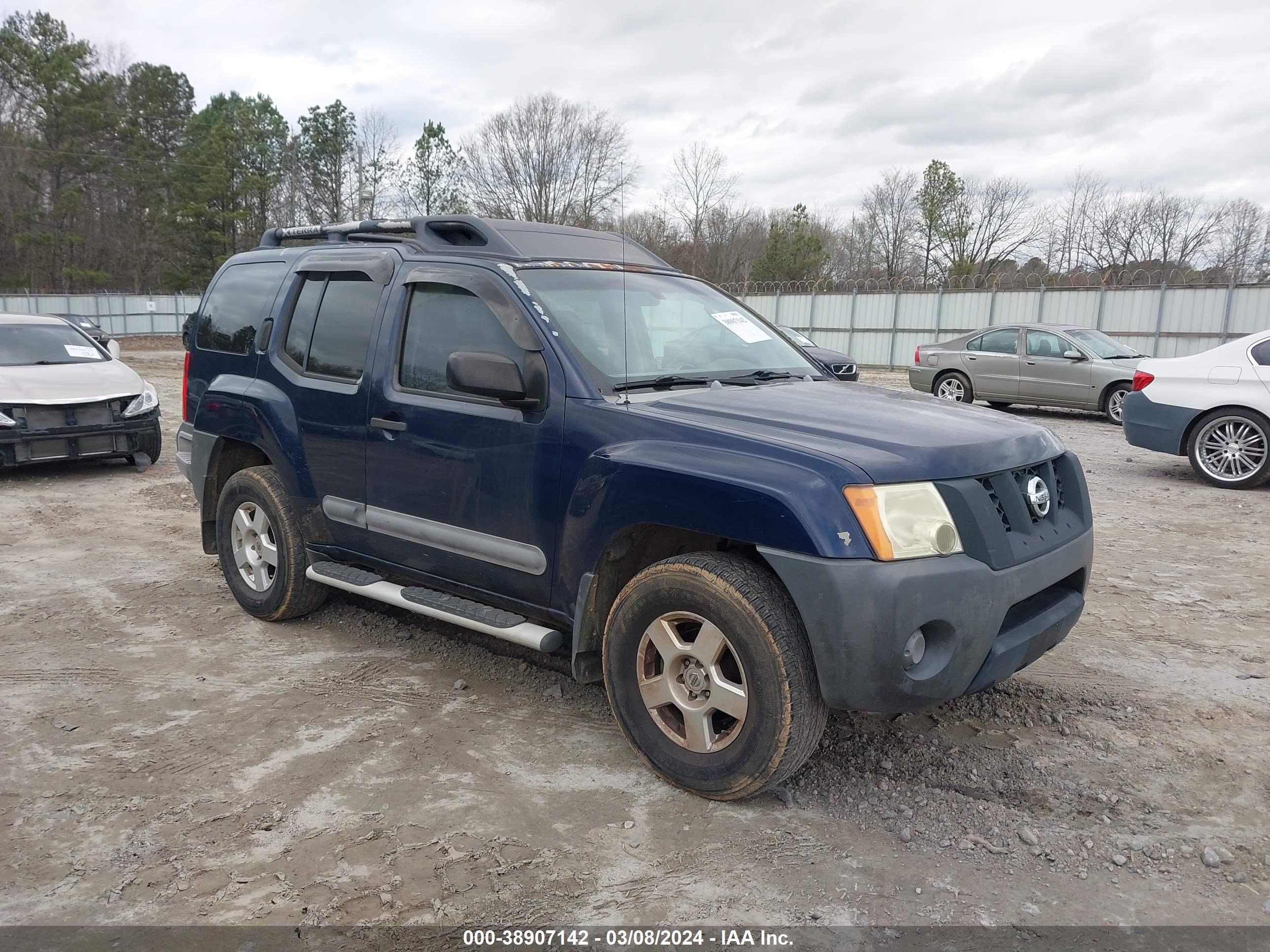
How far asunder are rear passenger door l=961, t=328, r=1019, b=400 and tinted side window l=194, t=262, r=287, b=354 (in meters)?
13.1

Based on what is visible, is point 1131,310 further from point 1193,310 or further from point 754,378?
point 754,378

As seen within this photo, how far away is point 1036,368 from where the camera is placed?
595 inches

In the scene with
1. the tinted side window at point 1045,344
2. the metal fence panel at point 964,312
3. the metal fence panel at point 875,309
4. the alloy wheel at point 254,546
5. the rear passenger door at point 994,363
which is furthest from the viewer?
the metal fence panel at point 875,309

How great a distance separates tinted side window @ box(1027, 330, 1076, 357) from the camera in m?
14.9

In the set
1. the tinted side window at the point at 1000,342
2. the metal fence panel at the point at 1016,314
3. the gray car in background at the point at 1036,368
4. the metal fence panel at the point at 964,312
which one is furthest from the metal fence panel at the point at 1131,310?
the tinted side window at the point at 1000,342

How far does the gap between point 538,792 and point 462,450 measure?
1413mm

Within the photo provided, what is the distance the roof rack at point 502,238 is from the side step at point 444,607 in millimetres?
1553

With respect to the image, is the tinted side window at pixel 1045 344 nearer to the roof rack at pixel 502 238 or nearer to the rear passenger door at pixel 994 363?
the rear passenger door at pixel 994 363

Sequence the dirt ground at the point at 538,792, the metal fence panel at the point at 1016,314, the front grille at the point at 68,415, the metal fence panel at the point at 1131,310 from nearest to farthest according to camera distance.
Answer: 1. the dirt ground at the point at 538,792
2. the front grille at the point at 68,415
3. the metal fence panel at the point at 1016,314
4. the metal fence panel at the point at 1131,310

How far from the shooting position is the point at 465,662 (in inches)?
185

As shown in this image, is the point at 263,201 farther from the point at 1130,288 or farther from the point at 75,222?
the point at 1130,288

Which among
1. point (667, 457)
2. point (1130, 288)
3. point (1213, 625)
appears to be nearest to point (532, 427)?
point (667, 457)

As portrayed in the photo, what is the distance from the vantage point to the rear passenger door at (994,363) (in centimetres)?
1547

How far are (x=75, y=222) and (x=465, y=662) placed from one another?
54.7 m
